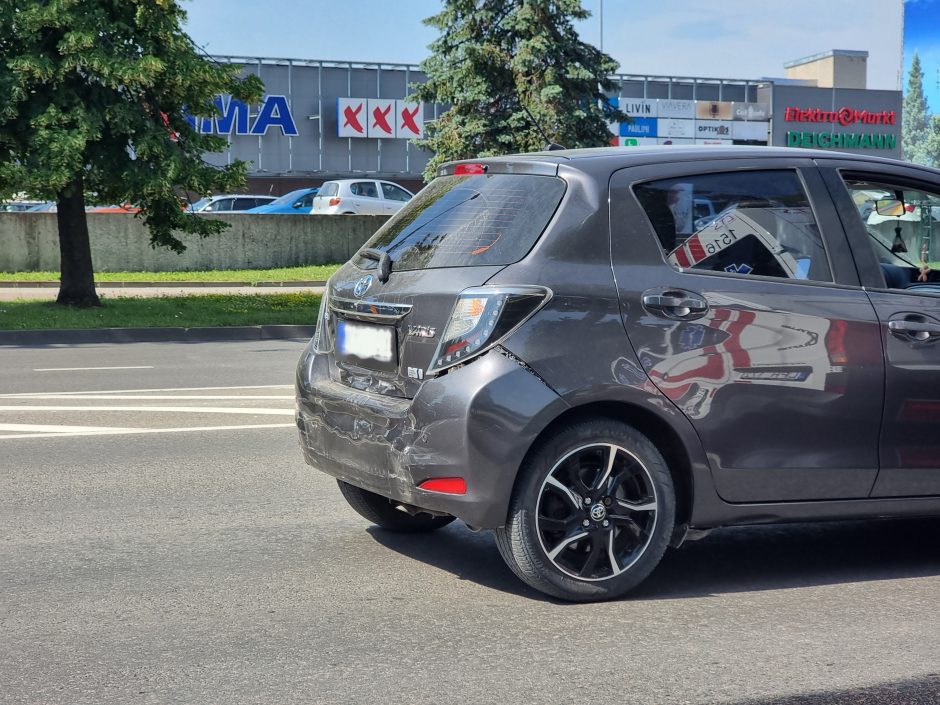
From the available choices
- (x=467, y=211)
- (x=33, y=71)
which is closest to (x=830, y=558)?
(x=467, y=211)

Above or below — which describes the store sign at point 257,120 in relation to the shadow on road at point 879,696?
above

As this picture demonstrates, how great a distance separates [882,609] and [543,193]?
1.98 meters

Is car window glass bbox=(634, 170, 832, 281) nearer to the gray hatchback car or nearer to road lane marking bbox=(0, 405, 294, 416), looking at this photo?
the gray hatchback car

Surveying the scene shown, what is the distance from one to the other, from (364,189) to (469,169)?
32.4m

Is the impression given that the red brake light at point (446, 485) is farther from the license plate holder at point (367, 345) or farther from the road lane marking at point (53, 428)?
the road lane marking at point (53, 428)

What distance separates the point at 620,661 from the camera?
13.5 feet

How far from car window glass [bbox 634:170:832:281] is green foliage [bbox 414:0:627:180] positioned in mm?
27235

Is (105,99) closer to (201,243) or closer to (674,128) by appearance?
(201,243)

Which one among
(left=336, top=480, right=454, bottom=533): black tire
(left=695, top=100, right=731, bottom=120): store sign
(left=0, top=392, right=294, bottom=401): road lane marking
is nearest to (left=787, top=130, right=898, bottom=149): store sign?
(left=695, top=100, right=731, bottom=120): store sign

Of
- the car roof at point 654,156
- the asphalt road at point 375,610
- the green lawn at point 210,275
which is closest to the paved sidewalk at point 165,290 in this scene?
the green lawn at point 210,275

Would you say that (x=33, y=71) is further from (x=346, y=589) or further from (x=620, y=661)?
(x=620, y=661)

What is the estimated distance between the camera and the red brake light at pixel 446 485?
4.61 meters

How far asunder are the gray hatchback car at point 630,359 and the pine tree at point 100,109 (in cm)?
1437

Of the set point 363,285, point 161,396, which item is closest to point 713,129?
point 161,396
